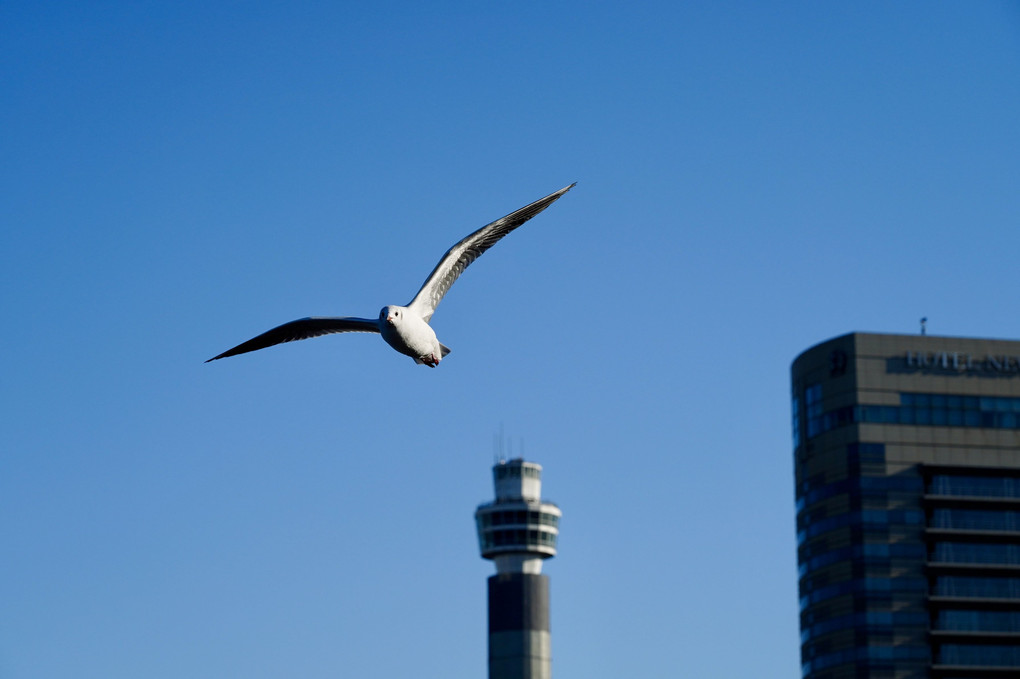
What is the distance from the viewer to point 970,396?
151 metres

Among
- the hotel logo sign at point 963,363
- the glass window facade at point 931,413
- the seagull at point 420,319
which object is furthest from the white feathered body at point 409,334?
the hotel logo sign at point 963,363

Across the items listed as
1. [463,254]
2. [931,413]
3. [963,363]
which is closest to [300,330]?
[463,254]

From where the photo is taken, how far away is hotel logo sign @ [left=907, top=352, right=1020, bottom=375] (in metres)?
150

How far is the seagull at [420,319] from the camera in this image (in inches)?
1507

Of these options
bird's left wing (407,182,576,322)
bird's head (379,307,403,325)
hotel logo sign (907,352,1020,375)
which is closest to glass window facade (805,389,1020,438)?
hotel logo sign (907,352,1020,375)

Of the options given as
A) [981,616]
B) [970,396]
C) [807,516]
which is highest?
[970,396]

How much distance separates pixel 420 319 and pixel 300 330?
5.46 meters

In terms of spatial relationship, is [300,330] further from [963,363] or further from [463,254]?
[963,363]

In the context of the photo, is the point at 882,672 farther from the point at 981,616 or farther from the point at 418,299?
the point at 418,299

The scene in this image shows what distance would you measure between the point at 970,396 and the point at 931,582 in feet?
63.7

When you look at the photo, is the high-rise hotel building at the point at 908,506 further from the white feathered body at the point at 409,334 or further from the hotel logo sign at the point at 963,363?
the white feathered body at the point at 409,334

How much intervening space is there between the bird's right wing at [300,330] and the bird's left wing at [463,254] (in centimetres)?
197

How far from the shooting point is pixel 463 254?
4275 cm

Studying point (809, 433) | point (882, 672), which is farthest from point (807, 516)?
point (882, 672)
